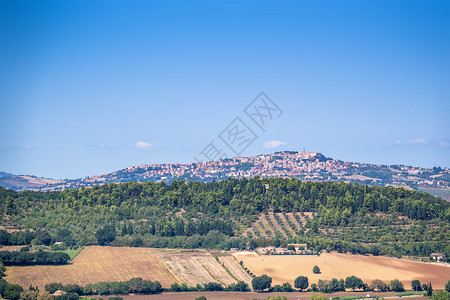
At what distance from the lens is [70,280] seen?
72.2 metres

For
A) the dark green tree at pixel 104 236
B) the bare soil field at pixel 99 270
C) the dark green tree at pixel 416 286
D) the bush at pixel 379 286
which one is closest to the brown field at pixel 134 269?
the bare soil field at pixel 99 270

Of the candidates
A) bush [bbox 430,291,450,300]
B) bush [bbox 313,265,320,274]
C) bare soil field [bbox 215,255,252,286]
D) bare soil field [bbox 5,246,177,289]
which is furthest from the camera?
bush [bbox 313,265,320,274]

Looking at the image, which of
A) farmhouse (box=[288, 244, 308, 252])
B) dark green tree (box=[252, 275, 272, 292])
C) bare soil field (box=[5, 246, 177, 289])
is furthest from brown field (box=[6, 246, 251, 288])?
farmhouse (box=[288, 244, 308, 252])

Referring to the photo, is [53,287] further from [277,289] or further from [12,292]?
[277,289]

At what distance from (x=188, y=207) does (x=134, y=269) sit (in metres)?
40.0

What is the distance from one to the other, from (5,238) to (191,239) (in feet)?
89.2

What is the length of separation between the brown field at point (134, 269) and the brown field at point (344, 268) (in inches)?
145

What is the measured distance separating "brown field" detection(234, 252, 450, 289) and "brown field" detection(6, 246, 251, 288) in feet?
12.1

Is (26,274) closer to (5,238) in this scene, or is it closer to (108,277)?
(108,277)

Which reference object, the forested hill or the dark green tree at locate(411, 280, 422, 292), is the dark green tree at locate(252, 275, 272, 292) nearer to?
the dark green tree at locate(411, 280, 422, 292)

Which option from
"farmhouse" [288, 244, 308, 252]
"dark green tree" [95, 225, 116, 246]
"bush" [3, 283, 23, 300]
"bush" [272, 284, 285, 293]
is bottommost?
"bush" [272, 284, 285, 293]

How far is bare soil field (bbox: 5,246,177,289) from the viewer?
71875 millimetres

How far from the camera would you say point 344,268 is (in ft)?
270

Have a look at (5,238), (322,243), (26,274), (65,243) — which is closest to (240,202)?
(322,243)
